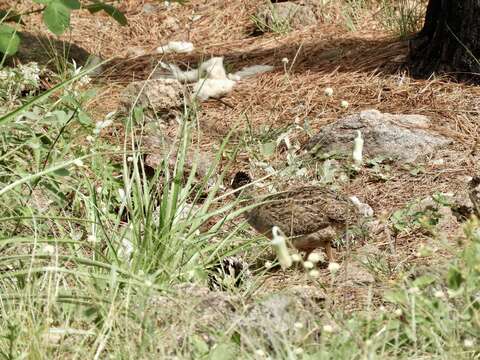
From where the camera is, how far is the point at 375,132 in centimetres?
520

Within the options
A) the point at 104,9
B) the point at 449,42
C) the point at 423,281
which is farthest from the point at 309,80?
the point at 423,281

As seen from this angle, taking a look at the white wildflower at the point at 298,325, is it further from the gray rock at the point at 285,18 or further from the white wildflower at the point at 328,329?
the gray rock at the point at 285,18

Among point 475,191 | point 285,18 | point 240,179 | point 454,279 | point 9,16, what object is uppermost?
point 9,16

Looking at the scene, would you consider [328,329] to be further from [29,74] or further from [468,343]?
[29,74]

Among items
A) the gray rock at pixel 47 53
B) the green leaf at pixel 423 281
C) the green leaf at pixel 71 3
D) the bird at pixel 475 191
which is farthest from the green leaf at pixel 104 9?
the green leaf at pixel 423 281

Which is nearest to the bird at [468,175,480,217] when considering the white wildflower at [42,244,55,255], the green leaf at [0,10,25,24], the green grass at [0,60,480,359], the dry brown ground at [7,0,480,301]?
the dry brown ground at [7,0,480,301]

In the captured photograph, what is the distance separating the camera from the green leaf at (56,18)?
5.22 meters

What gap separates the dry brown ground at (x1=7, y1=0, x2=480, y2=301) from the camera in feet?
16.4

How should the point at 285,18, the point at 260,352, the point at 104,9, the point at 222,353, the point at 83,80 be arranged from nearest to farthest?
the point at 260,352 < the point at 222,353 < the point at 104,9 < the point at 83,80 < the point at 285,18

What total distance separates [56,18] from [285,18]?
2.36 metres

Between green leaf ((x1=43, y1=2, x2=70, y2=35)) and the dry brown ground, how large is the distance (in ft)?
1.50

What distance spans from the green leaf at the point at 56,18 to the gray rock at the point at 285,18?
87.3 inches

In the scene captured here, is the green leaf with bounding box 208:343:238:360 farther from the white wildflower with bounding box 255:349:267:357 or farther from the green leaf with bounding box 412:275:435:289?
the green leaf with bounding box 412:275:435:289

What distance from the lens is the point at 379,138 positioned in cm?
518
